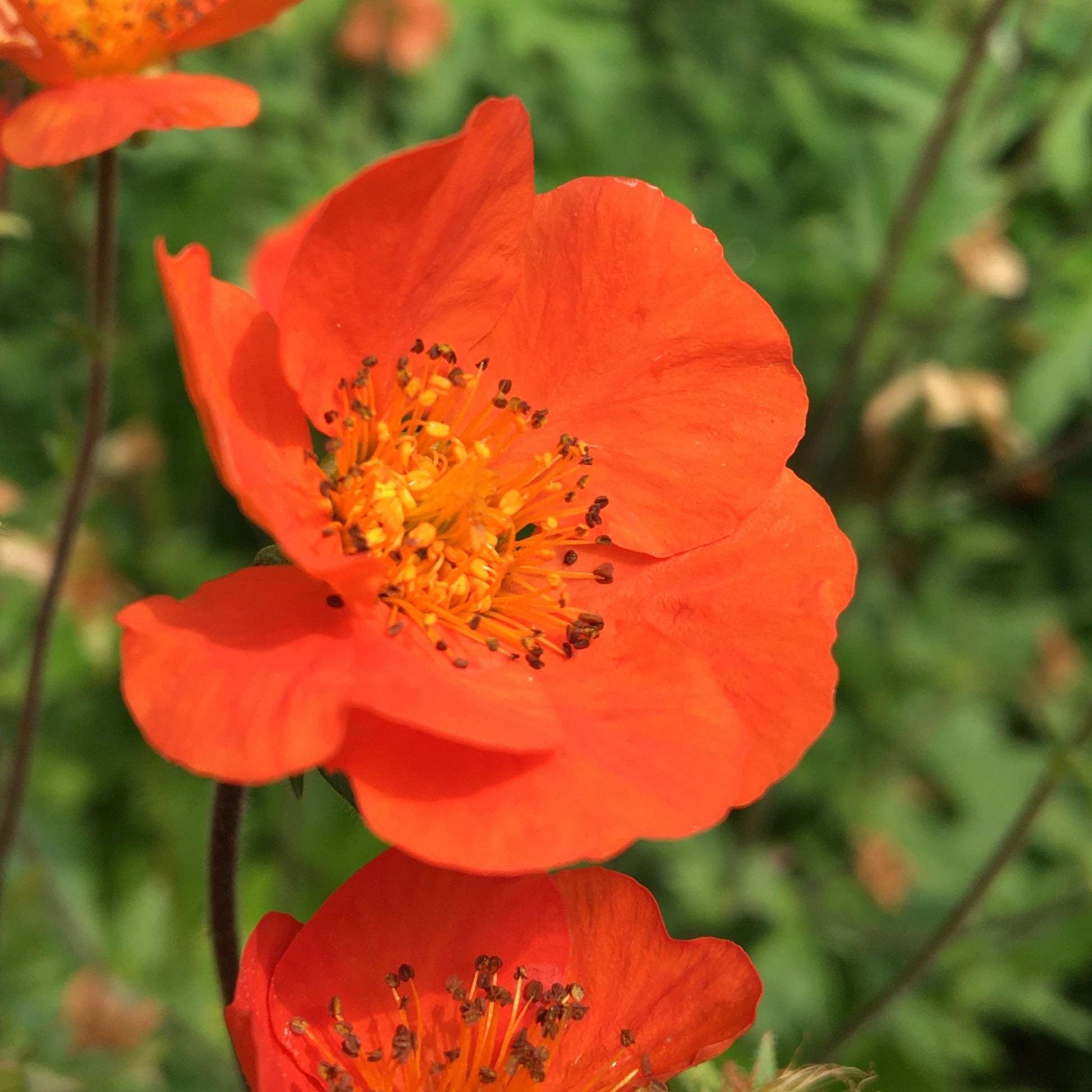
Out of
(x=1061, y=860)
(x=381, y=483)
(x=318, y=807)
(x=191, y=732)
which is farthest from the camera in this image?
(x=1061, y=860)

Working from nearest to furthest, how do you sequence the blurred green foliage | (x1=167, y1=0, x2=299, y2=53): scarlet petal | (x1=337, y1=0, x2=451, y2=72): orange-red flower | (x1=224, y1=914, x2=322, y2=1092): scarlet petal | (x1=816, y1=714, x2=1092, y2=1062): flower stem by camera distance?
(x1=224, y1=914, x2=322, y2=1092): scarlet petal → (x1=167, y1=0, x2=299, y2=53): scarlet petal → (x1=816, y1=714, x2=1092, y2=1062): flower stem → the blurred green foliage → (x1=337, y1=0, x2=451, y2=72): orange-red flower

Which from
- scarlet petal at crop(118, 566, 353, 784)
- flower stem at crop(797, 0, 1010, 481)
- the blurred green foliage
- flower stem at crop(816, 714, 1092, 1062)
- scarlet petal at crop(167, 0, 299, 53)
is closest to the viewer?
scarlet petal at crop(118, 566, 353, 784)

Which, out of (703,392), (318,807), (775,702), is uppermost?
(703,392)

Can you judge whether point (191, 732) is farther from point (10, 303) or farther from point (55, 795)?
point (10, 303)

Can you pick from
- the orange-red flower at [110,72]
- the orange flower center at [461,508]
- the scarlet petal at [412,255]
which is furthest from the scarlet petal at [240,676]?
the orange-red flower at [110,72]

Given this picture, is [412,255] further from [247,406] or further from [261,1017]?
[261,1017]

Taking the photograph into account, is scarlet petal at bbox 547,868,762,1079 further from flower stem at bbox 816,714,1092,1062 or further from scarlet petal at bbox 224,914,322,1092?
flower stem at bbox 816,714,1092,1062

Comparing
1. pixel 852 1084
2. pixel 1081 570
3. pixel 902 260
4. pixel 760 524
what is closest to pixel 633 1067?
pixel 852 1084

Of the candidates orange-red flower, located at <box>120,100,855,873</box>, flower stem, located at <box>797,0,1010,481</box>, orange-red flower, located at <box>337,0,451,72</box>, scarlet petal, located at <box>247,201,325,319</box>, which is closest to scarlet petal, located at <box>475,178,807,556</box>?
orange-red flower, located at <box>120,100,855,873</box>
